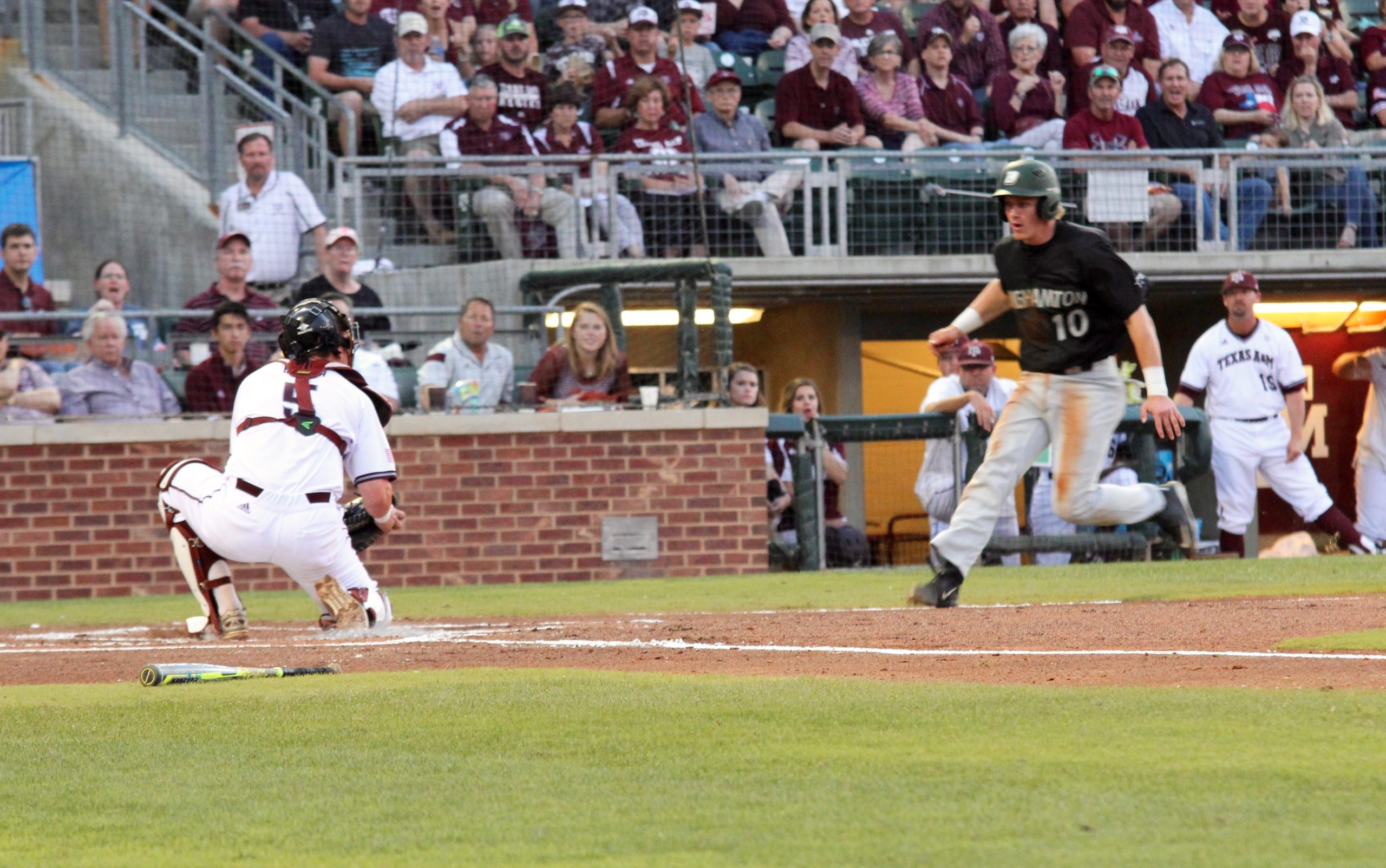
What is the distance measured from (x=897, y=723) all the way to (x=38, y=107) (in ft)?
42.6

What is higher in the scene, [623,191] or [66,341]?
[623,191]

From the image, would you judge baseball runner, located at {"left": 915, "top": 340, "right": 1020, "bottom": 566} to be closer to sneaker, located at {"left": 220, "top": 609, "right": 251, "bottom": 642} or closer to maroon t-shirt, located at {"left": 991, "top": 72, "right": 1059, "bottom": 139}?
maroon t-shirt, located at {"left": 991, "top": 72, "right": 1059, "bottom": 139}

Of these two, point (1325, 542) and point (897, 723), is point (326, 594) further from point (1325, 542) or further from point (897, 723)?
point (1325, 542)

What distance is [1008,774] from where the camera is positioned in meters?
4.04

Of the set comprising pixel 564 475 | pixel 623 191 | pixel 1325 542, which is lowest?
pixel 1325 542

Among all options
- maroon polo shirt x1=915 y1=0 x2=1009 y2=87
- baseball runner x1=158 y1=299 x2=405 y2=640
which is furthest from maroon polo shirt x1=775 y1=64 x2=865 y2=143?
baseball runner x1=158 y1=299 x2=405 y2=640

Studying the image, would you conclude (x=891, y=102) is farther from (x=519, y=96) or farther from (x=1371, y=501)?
(x=1371, y=501)

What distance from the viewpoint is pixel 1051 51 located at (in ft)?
55.4

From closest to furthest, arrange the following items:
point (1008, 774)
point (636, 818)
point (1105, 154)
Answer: point (636, 818) → point (1008, 774) → point (1105, 154)

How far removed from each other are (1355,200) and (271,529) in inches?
447

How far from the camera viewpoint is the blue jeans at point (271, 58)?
51.3 ft

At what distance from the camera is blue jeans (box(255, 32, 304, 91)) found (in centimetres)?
1564

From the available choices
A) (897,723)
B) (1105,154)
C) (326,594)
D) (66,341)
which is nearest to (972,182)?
(1105,154)

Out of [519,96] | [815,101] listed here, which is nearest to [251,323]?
[519,96]
